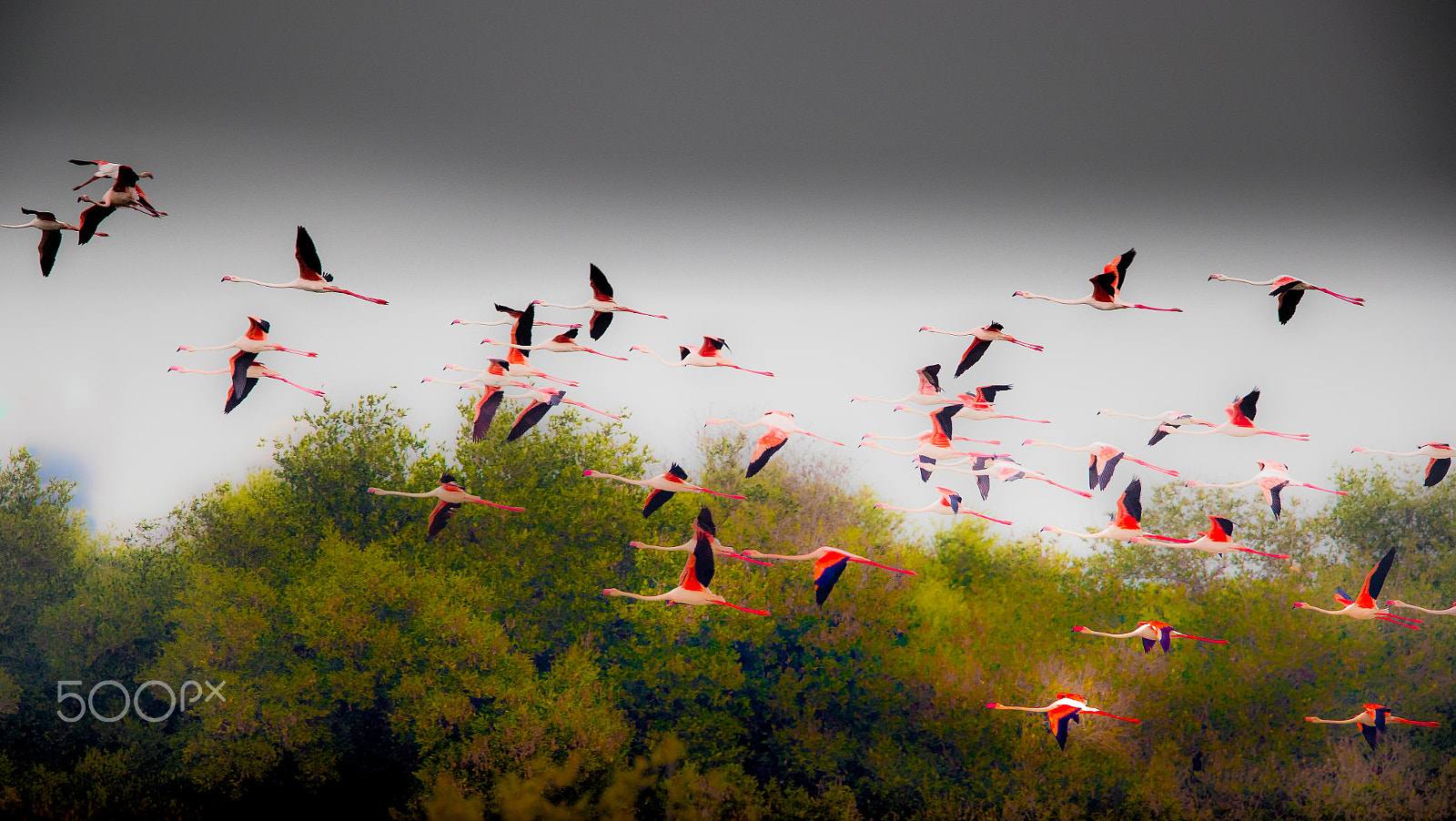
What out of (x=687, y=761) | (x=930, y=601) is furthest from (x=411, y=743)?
(x=930, y=601)

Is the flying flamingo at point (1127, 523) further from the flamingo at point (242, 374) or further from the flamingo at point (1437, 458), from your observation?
the flamingo at point (242, 374)

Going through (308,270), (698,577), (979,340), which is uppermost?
(308,270)

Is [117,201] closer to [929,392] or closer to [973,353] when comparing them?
[929,392]

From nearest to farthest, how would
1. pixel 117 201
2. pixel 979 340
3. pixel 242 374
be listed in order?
pixel 117 201
pixel 242 374
pixel 979 340

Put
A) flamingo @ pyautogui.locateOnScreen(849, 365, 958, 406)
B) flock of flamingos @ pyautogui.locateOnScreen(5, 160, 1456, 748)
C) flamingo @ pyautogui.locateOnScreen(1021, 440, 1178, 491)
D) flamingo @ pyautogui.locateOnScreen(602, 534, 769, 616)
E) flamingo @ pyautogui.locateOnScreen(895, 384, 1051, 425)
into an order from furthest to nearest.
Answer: flamingo @ pyautogui.locateOnScreen(1021, 440, 1178, 491) → flamingo @ pyautogui.locateOnScreen(895, 384, 1051, 425) → flamingo @ pyautogui.locateOnScreen(849, 365, 958, 406) → flock of flamingos @ pyautogui.locateOnScreen(5, 160, 1456, 748) → flamingo @ pyautogui.locateOnScreen(602, 534, 769, 616)

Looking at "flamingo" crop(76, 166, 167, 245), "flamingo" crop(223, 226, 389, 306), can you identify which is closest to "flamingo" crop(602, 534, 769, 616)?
"flamingo" crop(223, 226, 389, 306)

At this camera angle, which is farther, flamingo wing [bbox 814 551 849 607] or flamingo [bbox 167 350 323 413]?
flamingo [bbox 167 350 323 413]

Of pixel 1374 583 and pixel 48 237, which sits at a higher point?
pixel 48 237

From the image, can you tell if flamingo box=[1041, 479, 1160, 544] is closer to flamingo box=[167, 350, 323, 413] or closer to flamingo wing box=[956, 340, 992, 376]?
flamingo wing box=[956, 340, 992, 376]

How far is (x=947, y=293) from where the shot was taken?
47.9 m

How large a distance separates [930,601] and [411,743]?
16.8 m

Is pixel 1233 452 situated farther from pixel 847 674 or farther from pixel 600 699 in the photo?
pixel 600 699

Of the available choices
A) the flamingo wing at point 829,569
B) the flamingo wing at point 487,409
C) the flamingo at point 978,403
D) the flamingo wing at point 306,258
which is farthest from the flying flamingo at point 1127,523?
the flamingo wing at point 306,258

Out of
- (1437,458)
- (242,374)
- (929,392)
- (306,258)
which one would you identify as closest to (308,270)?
(306,258)
